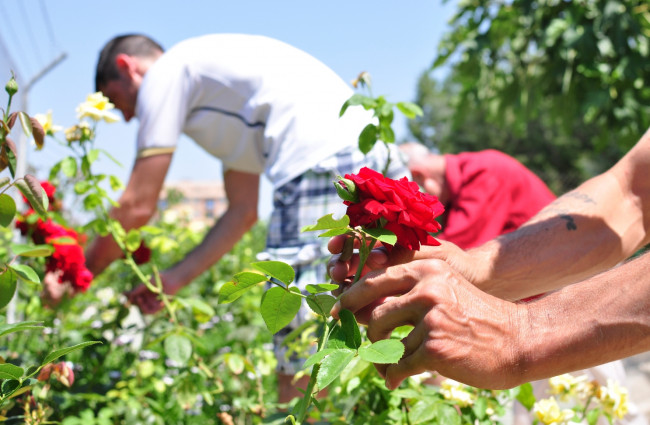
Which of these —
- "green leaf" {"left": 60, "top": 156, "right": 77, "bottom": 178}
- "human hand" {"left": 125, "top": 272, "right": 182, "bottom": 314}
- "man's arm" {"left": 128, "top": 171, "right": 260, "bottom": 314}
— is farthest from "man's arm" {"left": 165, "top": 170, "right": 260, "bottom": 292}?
"green leaf" {"left": 60, "top": 156, "right": 77, "bottom": 178}

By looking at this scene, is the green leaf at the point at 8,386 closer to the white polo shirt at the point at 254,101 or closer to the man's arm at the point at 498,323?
the man's arm at the point at 498,323

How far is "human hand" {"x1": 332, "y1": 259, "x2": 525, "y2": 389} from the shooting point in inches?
33.7

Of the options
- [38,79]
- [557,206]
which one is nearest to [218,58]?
[557,206]

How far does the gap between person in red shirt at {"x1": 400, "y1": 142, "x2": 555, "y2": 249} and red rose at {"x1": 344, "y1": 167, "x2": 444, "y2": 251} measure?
1.84m

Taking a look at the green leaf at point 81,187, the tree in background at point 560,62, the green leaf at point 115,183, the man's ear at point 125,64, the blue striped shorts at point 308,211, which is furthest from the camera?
the tree in background at point 560,62

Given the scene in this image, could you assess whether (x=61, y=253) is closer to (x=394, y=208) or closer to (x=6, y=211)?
(x=6, y=211)

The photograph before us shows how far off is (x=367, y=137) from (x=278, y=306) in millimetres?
643

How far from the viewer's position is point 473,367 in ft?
2.84

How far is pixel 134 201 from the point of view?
202cm

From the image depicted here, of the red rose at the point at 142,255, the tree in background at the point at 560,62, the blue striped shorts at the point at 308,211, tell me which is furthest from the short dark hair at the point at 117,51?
the tree in background at the point at 560,62

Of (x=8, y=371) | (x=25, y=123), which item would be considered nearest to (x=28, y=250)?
(x=25, y=123)

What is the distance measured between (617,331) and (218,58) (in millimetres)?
1536

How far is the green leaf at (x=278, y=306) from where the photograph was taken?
0.88 m

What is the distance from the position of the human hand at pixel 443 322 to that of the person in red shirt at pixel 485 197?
71.0 inches
